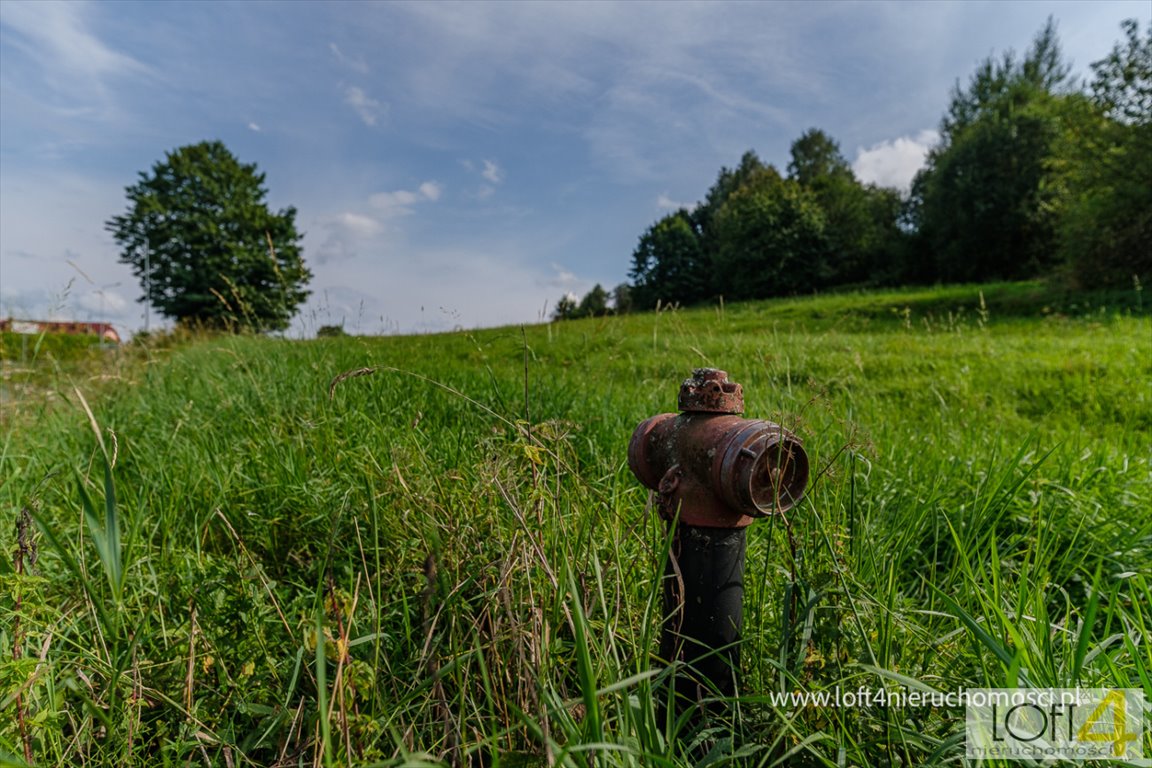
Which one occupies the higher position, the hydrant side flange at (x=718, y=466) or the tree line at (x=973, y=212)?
the tree line at (x=973, y=212)

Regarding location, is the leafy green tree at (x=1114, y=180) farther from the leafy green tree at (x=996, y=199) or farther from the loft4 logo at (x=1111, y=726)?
the loft4 logo at (x=1111, y=726)

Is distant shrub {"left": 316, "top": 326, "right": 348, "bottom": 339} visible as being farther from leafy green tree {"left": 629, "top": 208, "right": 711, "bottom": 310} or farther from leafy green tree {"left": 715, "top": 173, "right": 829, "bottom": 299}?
leafy green tree {"left": 629, "top": 208, "right": 711, "bottom": 310}

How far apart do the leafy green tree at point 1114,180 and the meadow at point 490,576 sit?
15.5 metres

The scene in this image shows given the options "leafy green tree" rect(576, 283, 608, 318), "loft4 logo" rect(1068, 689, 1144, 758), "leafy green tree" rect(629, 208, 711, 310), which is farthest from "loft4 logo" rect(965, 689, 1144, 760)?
"leafy green tree" rect(629, 208, 711, 310)

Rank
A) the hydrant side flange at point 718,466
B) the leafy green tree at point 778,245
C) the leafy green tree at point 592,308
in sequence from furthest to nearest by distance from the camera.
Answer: the leafy green tree at point 778,245
the leafy green tree at point 592,308
the hydrant side flange at point 718,466

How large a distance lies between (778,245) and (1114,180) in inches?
817

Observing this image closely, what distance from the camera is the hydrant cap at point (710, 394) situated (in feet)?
5.01

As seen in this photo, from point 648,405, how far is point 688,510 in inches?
98.1

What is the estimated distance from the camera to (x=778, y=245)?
37.1 metres

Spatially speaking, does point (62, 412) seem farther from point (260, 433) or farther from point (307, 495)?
point (307, 495)

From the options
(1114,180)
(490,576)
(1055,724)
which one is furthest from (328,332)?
(1114,180)

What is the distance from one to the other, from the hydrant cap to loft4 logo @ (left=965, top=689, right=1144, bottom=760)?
790 mm

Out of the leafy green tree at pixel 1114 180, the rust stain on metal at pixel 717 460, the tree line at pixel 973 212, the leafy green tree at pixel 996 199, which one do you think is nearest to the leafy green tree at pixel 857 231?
the tree line at pixel 973 212

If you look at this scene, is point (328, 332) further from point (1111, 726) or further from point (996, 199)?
point (996, 199)
